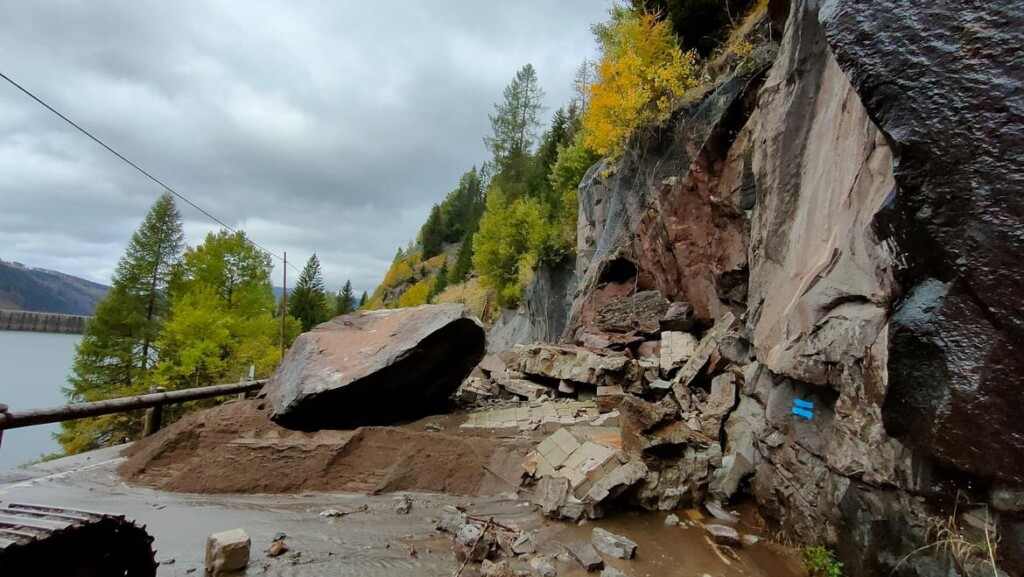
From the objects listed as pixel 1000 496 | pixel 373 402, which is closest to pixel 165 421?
pixel 373 402

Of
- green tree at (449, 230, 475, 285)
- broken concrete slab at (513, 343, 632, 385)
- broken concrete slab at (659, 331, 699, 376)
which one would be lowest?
broken concrete slab at (513, 343, 632, 385)

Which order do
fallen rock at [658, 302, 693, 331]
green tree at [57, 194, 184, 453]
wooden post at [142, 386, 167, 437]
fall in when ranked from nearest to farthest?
1. wooden post at [142, 386, 167, 437]
2. fallen rock at [658, 302, 693, 331]
3. green tree at [57, 194, 184, 453]

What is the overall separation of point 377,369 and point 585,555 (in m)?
4.91

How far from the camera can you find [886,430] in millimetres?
3410

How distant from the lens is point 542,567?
4336mm

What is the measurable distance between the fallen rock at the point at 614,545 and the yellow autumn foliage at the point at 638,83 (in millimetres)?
13185

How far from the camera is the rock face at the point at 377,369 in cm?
791

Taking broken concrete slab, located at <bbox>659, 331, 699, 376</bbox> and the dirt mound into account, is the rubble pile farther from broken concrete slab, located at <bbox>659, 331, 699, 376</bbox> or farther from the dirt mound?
the dirt mound

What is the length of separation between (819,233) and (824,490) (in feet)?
9.07

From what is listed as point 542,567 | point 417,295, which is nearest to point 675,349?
point 542,567

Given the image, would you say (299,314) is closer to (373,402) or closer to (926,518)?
(373,402)

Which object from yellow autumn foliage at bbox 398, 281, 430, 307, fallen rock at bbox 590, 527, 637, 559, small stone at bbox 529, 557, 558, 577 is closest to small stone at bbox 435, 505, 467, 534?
small stone at bbox 529, 557, 558, 577

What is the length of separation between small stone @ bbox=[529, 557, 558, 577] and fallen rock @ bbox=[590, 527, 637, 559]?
2.24 feet

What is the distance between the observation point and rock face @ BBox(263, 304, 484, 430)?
312 inches
